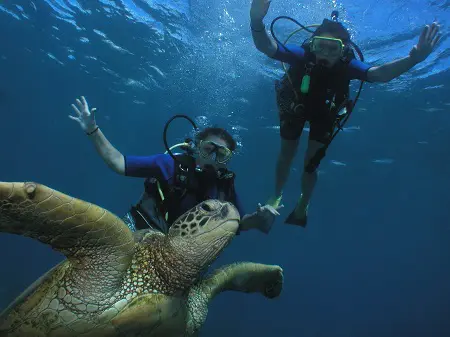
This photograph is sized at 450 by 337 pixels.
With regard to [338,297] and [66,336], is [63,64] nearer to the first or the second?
[66,336]

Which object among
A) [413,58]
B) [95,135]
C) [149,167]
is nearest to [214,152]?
[149,167]

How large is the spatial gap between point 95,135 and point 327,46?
3.10m

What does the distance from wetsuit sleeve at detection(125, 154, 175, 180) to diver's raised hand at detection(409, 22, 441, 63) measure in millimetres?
3052

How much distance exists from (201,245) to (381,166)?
17.9 metres

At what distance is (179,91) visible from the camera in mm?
16406

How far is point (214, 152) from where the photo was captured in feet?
11.6

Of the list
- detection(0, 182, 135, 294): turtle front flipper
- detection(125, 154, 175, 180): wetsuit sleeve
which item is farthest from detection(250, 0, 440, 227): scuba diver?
detection(0, 182, 135, 294): turtle front flipper

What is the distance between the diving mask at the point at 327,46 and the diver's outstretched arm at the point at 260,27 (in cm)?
53

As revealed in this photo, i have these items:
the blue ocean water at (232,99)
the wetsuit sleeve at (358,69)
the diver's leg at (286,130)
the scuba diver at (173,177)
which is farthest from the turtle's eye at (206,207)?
the blue ocean water at (232,99)

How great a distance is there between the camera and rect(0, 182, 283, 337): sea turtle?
66.0 inches

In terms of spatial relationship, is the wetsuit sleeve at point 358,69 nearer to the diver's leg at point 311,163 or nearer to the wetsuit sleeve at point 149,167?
the diver's leg at point 311,163

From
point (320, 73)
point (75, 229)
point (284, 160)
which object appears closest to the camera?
point (75, 229)

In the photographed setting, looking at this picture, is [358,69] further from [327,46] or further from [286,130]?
[286,130]

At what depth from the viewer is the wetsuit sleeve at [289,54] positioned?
13.5ft
